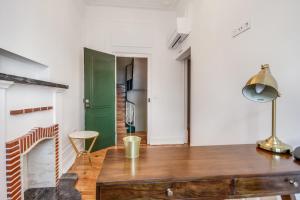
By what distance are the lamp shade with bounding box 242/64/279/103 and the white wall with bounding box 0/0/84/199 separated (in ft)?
6.20

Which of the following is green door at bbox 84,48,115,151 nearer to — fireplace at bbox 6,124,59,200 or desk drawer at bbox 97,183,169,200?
fireplace at bbox 6,124,59,200

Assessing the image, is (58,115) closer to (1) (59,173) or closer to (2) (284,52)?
(1) (59,173)

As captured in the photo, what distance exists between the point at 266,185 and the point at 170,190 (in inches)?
20.3

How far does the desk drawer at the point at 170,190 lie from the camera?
0.86 m

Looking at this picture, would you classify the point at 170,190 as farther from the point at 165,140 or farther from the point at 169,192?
the point at 165,140

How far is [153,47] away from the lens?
4.39 meters

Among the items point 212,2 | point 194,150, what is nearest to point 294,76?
point 194,150

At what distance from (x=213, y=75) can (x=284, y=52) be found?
1.06 metres

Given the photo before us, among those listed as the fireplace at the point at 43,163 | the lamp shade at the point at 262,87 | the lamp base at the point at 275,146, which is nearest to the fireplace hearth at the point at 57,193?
the fireplace at the point at 43,163

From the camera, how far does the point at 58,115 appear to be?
2549 millimetres

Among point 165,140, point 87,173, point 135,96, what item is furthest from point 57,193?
point 135,96

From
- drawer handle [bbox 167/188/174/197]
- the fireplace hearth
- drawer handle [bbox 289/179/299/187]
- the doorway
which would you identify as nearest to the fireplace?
the fireplace hearth

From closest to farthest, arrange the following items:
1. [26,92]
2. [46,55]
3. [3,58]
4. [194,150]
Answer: [194,150], [3,58], [26,92], [46,55]

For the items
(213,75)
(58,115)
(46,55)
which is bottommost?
(58,115)
